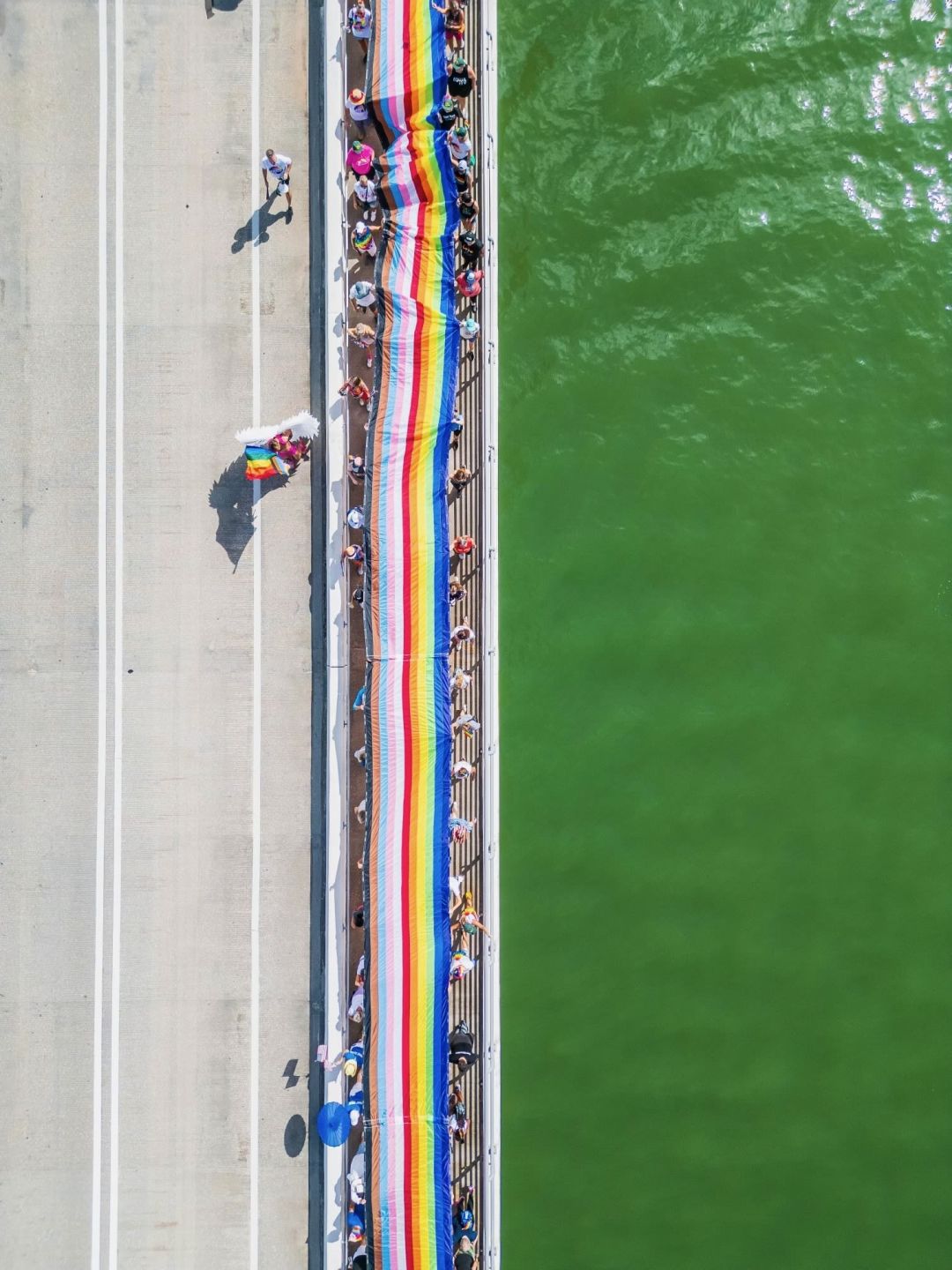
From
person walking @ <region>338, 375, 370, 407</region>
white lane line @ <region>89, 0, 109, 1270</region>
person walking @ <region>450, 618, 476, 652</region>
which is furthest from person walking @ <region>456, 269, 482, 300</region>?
white lane line @ <region>89, 0, 109, 1270</region>

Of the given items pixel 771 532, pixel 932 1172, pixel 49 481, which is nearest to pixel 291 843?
pixel 49 481

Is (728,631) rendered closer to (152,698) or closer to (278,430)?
(278,430)

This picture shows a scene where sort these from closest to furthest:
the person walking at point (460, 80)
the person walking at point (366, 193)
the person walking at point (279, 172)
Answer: the person walking at point (279, 172)
the person walking at point (366, 193)
the person walking at point (460, 80)

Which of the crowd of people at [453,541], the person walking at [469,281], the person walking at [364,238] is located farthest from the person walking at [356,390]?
the person walking at [469,281]

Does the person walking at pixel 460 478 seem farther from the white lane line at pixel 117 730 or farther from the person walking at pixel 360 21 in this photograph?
the person walking at pixel 360 21

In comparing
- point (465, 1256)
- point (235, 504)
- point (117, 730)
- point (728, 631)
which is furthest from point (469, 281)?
point (465, 1256)

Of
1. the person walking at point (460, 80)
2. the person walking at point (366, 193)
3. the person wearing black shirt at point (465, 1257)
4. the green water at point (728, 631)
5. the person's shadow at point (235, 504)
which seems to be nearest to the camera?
the person walking at point (366, 193)

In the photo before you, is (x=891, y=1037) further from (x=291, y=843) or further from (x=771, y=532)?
(x=291, y=843)
